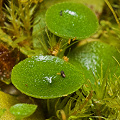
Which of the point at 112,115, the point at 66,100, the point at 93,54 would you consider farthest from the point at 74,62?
the point at 112,115

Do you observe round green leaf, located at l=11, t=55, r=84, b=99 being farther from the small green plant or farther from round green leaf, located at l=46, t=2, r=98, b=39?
round green leaf, located at l=46, t=2, r=98, b=39

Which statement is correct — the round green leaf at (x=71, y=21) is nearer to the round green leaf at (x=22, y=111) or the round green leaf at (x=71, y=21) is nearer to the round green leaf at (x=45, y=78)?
the round green leaf at (x=45, y=78)

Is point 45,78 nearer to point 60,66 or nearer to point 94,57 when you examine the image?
point 60,66

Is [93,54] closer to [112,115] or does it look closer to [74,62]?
[74,62]

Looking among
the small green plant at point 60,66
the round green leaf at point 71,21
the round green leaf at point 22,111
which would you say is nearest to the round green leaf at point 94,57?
the small green plant at point 60,66

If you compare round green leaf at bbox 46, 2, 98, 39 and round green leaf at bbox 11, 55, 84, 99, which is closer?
round green leaf at bbox 11, 55, 84, 99

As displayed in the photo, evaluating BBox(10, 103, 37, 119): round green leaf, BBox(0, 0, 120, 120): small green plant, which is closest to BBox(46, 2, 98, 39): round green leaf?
BBox(0, 0, 120, 120): small green plant
